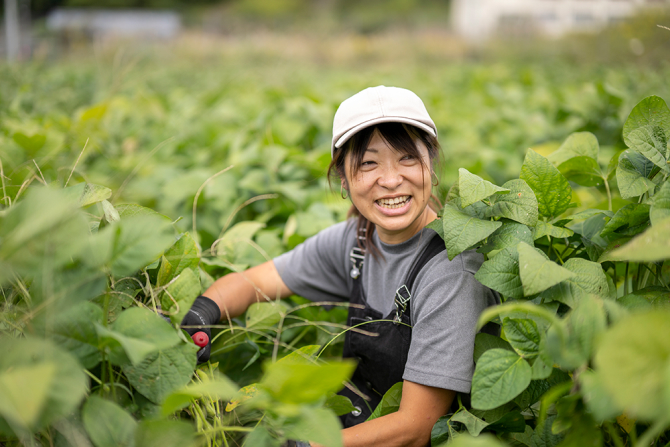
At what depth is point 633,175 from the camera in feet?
3.87

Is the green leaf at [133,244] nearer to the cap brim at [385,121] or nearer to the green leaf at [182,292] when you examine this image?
the green leaf at [182,292]

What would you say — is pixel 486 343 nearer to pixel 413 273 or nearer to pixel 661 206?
pixel 413 273

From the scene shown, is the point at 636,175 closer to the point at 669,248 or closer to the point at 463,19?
the point at 669,248

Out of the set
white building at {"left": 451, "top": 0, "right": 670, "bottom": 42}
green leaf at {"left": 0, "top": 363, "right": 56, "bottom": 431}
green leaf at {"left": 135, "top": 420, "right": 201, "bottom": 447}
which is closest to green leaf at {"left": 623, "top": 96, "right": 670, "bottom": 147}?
green leaf at {"left": 135, "top": 420, "right": 201, "bottom": 447}

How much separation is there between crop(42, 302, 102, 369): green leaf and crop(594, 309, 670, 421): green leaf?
812 millimetres

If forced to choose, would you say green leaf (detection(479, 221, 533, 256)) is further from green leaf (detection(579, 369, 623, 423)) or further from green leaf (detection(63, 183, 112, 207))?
green leaf (detection(63, 183, 112, 207))

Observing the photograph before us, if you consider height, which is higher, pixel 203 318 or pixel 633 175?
Result: pixel 633 175

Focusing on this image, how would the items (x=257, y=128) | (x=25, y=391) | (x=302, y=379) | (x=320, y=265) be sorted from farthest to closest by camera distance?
(x=257, y=128), (x=320, y=265), (x=302, y=379), (x=25, y=391)

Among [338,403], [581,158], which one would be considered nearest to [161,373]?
[338,403]

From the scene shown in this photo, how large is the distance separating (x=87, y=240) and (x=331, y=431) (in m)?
0.51

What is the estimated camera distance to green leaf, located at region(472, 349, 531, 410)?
3.07 ft

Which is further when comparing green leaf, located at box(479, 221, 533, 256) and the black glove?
the black glove

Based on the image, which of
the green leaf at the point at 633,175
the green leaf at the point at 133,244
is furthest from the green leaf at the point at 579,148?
the green leaf at the point at 133,244

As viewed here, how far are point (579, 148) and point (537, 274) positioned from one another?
687 millimetres
